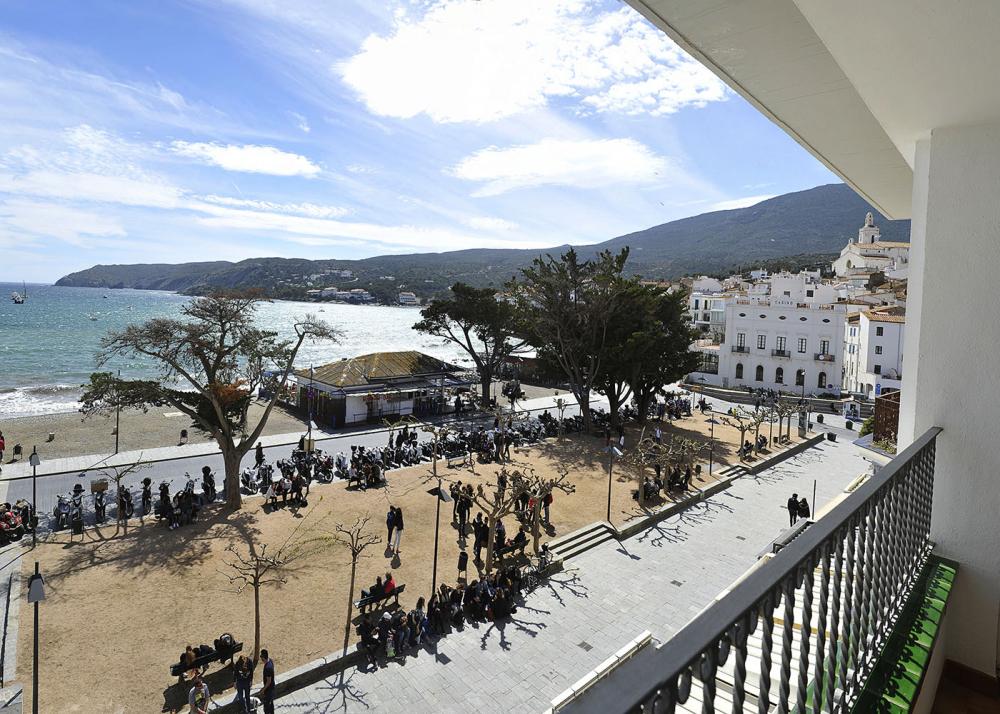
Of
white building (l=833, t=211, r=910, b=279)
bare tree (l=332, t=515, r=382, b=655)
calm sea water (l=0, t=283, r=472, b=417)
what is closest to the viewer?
bare tree (l=332, t=515, r=382, b=655)

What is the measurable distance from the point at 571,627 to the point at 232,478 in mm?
11014

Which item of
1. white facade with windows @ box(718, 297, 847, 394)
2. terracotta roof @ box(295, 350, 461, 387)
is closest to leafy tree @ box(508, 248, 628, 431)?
terracotta roof @ box(295, 350, 461, 387)

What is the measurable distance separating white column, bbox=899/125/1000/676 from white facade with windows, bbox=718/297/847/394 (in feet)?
154

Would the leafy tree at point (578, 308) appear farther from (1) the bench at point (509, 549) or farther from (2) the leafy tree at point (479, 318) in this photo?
(1) the bench at point (509, 549)

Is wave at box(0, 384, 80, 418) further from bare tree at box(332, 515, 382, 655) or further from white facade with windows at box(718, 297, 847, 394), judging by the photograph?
white facade with windows at box(718, 297, 847, 394)

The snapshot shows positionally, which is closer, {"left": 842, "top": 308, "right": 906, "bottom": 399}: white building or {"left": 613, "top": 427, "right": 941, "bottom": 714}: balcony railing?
{"left": 613, "top": 427, "right": 941, "bottom": 714}: balcony railing

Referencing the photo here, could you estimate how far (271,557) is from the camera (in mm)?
12031

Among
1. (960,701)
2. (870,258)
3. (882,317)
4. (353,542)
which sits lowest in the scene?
(353,542)

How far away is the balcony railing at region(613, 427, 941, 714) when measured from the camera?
3.54 ft

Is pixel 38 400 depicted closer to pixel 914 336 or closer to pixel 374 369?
pixel 374 369

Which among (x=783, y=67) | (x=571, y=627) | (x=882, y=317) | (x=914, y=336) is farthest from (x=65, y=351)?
(x=914, y=336)

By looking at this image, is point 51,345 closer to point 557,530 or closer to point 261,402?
point 261,402

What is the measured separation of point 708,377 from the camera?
5097 centimetres

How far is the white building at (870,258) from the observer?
74338 millimetres
